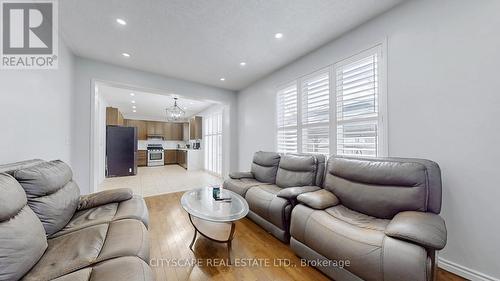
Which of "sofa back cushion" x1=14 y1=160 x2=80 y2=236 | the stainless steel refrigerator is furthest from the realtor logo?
the stainless steel refrigerator

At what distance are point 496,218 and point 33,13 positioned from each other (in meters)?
4.73

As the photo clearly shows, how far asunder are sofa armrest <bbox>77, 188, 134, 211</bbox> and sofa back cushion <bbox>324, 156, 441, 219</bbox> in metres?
2.39

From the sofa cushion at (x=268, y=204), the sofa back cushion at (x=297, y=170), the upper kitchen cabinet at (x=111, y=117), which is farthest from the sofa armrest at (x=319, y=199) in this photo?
the upper kitchen cabinet at (x=111, y=117)

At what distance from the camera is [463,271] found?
5.14 ft

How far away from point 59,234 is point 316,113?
3.15 meters

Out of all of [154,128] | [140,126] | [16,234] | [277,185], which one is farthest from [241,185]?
[140,126]

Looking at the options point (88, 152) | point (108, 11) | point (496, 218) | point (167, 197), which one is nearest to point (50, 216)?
point (108, 11)

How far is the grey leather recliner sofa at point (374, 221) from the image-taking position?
3.75 feet

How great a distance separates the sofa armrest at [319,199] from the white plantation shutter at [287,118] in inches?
54.0

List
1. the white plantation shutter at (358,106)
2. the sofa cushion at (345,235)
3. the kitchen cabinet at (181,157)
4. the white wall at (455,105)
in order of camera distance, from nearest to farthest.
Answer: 1. the sofa cushion at (345,235)
2. the white wall at (455,105)
3. the white plantation shutter at (358,106)
4. the kitchen cabinet at (181,157)

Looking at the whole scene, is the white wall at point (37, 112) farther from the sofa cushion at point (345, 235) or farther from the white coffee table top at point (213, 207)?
the sofa cushion at point (345, 235)

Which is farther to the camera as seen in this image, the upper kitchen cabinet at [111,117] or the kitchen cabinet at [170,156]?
the kitchen cabinet at [170,156]

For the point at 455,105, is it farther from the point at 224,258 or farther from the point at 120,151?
the point at 120,151

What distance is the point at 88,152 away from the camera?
3172 millimetres
